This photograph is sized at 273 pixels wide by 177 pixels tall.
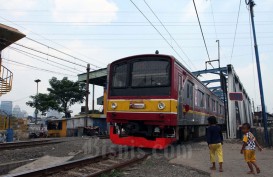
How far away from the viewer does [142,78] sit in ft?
33.8

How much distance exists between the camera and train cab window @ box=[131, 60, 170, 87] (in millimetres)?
9945

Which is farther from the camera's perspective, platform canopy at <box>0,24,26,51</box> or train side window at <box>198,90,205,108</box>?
platform canopy at <box>0,24,26,51</box>

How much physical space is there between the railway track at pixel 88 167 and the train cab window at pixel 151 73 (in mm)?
2504

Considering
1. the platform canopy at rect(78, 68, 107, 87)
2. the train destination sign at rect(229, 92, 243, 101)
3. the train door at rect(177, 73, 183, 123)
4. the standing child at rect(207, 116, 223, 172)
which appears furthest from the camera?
the platform canopy at rect(78, 68, 107, 87)

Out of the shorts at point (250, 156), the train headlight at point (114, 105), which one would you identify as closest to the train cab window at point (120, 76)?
the train headlight at point (114, 105)

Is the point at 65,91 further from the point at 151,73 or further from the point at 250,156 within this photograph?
the point at 250,156

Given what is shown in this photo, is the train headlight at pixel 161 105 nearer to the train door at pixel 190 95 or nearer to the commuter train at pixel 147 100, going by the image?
the commuter train at pixel 147 100

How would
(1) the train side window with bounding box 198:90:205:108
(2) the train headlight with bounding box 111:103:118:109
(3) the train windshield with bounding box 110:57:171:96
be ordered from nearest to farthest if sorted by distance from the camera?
1. (3) the train windshield with bounding box 110:57:171:96
2. (2) the train headlight with bounding box 111:103:118:109
3. (1) the train side window with bounding box 198:90:205:108

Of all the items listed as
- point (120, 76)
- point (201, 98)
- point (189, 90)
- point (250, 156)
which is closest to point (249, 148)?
point (250, 156)

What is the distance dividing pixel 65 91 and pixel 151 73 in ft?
113

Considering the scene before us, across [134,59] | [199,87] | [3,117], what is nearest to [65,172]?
[134,59]

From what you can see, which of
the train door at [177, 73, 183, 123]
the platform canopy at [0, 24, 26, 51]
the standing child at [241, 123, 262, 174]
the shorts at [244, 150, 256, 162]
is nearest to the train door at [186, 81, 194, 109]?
the train door at [177, 73, 183, 123]

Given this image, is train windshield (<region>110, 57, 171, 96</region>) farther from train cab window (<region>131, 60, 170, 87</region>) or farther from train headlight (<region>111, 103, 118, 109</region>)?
train headlight (<region>111, 103, 118, 109</region>)

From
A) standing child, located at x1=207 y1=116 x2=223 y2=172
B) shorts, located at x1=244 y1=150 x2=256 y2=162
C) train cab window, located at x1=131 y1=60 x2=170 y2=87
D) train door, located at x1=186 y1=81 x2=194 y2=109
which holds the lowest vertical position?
shorts, located at x1=244 y1=150 x2=256 y2=162
